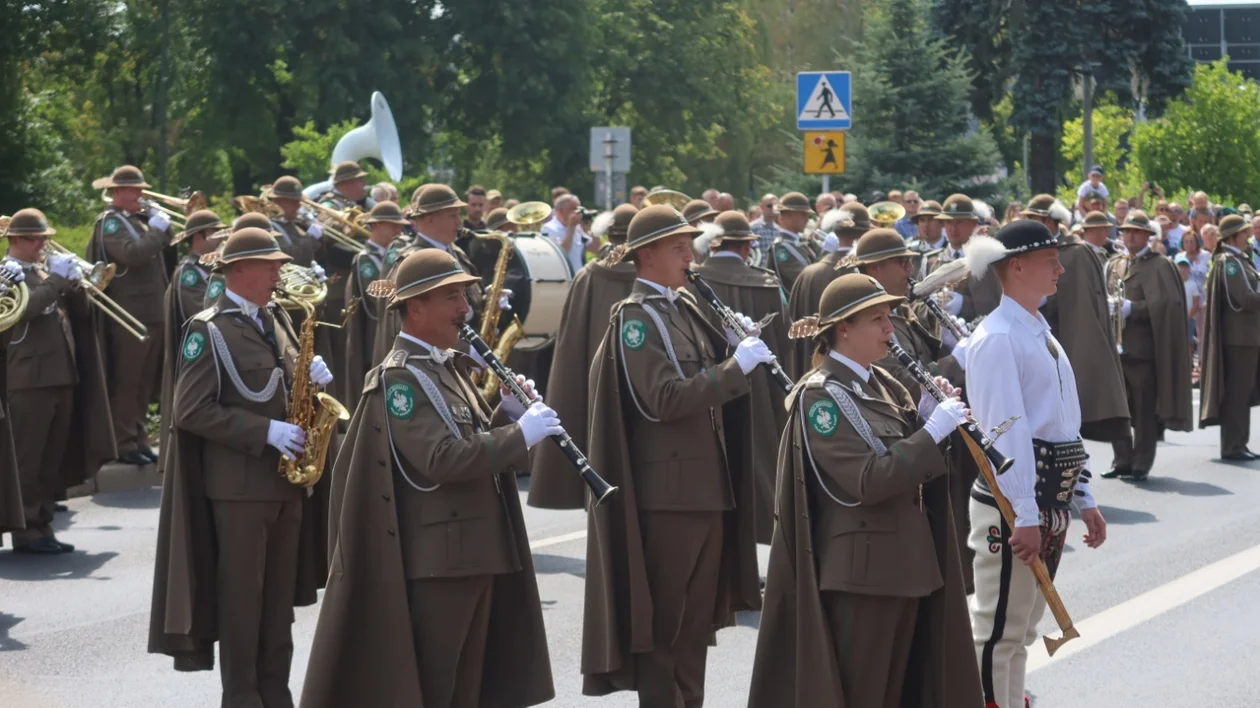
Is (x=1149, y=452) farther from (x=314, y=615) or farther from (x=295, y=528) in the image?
(x=295, y=528)

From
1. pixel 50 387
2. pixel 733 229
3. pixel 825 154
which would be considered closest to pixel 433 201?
pixel 733 229

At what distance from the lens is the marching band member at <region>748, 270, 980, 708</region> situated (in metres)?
6.02

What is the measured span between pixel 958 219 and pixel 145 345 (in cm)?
632

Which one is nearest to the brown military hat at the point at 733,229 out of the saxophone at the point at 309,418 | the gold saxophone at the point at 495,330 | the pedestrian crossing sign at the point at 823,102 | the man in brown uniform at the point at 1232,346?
the gold saxophone at the point at 495,330

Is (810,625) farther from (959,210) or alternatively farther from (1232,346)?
(1232,346)

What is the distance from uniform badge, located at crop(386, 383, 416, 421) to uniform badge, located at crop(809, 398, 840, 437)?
1364 millimetres

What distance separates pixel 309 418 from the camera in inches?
307

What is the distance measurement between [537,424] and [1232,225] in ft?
33.3

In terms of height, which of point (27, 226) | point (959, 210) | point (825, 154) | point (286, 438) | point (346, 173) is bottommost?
point (286, 438)

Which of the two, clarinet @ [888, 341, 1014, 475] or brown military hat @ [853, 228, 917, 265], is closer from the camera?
clarinet @ [888, 341, 1014, 475]

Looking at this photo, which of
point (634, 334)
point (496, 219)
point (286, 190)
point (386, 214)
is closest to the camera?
point (634, 334)

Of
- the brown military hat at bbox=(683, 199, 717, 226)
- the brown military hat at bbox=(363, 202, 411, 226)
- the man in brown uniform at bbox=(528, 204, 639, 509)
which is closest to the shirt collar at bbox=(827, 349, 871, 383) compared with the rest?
the man in brown uniform at bbox=(528, 204, 639, 509)

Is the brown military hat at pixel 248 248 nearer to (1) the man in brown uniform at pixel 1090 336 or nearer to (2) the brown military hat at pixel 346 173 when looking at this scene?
(1) the man in brown uniform at pixel 1090 336

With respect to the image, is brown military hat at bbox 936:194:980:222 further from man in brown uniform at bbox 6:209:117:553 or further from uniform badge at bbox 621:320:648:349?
uniform badge at bbox 621:320:648:349
